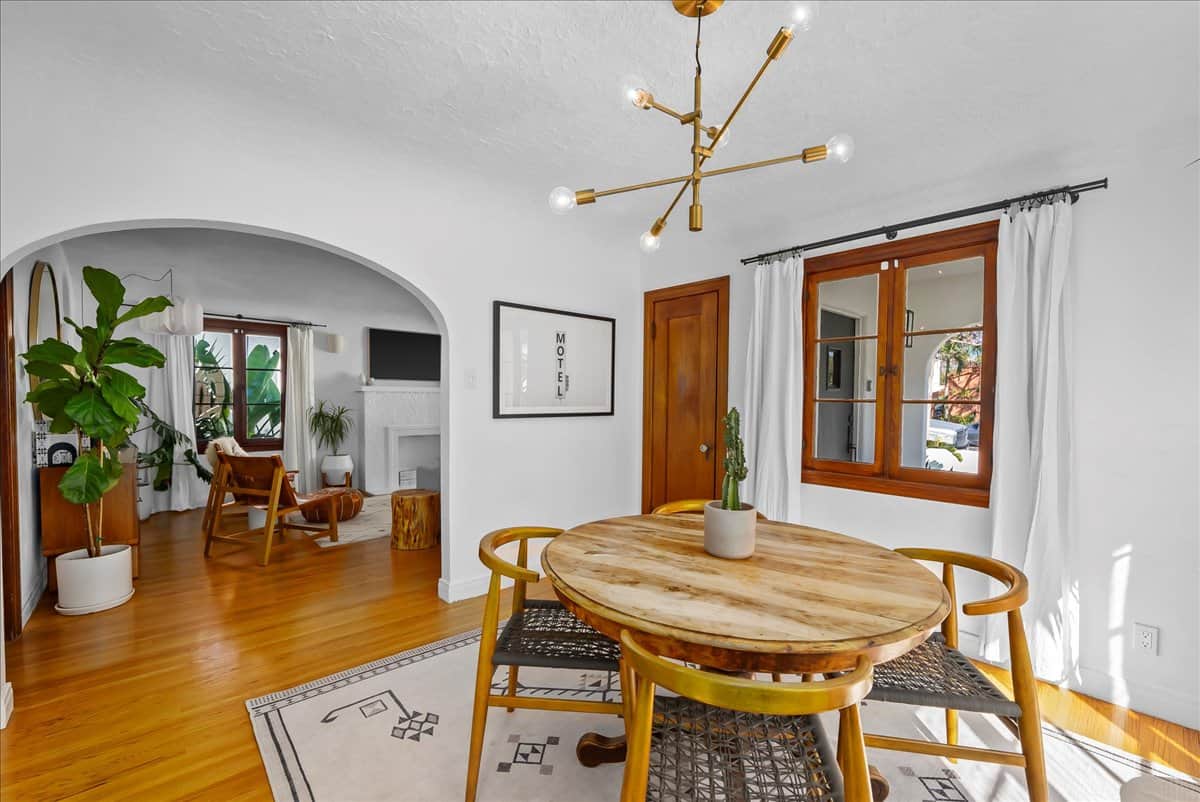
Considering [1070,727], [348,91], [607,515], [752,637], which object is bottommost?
[1070,727]

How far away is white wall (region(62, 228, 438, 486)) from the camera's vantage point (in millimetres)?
5047

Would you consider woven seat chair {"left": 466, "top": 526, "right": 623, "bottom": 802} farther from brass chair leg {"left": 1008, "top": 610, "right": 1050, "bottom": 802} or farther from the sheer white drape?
the sheer white drape

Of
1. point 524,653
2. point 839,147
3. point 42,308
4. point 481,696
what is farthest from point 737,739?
point 42,308

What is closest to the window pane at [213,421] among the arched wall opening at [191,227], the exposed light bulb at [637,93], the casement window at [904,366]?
the arched wall opening at [191,227]

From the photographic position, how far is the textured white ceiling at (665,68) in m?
1.65

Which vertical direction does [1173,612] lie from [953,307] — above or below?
below

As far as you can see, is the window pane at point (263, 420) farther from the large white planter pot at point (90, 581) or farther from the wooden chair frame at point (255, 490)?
the large white planter pot at point (90, 581)

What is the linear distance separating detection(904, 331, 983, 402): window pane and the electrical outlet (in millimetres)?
1153

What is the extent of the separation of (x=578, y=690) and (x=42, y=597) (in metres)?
3.47

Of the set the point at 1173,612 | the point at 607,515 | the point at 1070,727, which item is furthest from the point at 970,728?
the point at 607,515

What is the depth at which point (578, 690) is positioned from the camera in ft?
7.47

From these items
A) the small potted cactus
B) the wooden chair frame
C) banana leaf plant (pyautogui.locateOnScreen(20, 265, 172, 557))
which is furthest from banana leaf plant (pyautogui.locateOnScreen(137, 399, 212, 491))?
the small potted cactus

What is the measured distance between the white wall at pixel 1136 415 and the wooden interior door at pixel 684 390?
1.85 metres

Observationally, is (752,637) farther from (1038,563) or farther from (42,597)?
(42,597)
